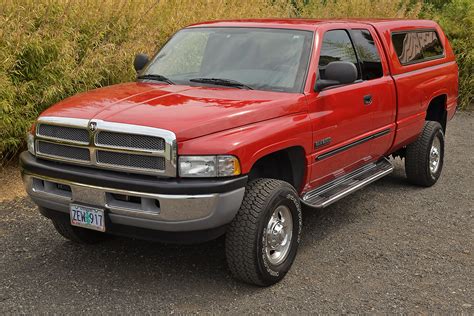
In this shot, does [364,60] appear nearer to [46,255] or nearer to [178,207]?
[178,207]

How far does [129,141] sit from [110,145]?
14cm

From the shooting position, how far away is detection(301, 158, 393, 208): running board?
4371 millimetres

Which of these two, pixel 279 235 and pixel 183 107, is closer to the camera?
pixel 183 107

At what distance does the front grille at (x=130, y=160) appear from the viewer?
132 inches

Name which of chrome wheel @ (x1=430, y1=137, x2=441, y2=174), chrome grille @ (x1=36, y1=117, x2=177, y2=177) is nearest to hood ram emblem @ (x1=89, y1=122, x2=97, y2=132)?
chrome grille @ (x1=36, y1=117, x2=177, y2=177)

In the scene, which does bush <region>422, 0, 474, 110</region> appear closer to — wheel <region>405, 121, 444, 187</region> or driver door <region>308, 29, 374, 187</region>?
wheel <region>405, 121, 444, 187</region>

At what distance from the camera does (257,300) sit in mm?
3664

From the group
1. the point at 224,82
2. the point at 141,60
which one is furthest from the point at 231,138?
the point at 141,60

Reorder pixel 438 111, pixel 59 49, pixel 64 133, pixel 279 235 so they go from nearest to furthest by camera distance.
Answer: pixel 64 133
pixel 279 235
pixel 59 49
pixel 438 111

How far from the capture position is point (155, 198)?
333 centimetres

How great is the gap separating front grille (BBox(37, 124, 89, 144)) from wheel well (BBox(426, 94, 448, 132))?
179 inches

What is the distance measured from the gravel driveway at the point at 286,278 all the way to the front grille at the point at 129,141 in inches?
40.6

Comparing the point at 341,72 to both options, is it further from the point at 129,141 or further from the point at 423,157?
the point at 423,157

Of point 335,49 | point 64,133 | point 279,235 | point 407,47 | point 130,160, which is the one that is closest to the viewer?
point 130,160
